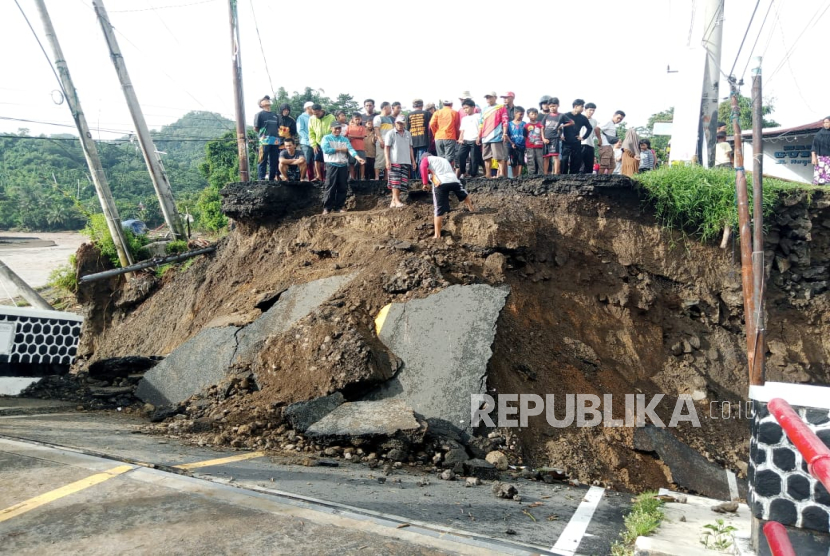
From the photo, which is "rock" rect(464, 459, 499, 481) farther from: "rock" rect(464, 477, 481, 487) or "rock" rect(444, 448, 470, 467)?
"rock" rect(464, 477, 481, 487)

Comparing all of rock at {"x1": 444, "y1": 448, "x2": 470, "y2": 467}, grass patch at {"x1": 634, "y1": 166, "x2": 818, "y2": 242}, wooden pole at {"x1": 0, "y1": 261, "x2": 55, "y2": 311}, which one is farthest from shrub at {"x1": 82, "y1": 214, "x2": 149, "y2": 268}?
rock at {"x1": 444, "y1": 448, "x2": 470, "y2": 467}

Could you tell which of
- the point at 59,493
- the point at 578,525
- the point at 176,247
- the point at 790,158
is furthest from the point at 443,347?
the point at 790,158

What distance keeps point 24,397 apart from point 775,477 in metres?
8.93

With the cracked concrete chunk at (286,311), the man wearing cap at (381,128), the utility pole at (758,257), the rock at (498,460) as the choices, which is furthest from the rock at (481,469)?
the man wearing cap at (381,128)

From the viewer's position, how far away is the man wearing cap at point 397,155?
11.7 m

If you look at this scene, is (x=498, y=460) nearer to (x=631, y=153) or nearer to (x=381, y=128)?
(x=381, y=128)

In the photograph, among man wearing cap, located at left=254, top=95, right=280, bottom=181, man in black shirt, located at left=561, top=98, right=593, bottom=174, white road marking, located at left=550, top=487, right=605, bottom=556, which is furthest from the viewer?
man wearing cap, located at left=254, top=95, right=280, bottom=181

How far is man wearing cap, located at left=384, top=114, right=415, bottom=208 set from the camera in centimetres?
1173

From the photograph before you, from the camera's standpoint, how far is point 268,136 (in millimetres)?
12898

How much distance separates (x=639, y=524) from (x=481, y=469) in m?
2.34

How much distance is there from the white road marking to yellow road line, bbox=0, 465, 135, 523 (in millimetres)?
3039

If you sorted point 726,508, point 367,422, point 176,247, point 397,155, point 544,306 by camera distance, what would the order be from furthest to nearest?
point 176,247 → point 397,155 → point 544,306 → point 367,422 → point 726,508

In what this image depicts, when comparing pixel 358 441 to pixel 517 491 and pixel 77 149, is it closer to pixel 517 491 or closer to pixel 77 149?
pixel 517 491

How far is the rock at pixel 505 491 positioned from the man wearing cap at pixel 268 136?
347 inches
